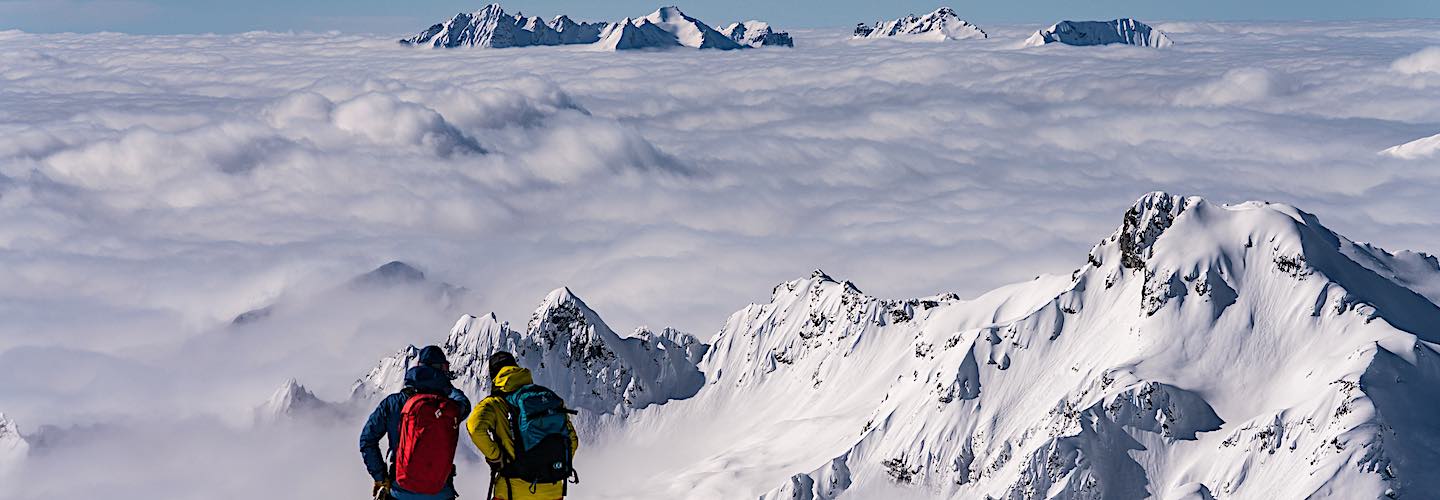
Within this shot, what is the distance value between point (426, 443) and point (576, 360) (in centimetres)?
16015

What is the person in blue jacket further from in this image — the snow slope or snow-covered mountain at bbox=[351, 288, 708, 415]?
snow-covered mountain at bbox=[351, 288, 708, 415]

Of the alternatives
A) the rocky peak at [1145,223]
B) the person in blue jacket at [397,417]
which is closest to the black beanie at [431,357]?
the person in blue jacket at [397,417]

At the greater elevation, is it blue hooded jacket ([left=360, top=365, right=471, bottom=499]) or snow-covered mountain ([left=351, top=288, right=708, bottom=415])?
blue hooded jacket ([left=360, top=365, right=471, bottom=499])

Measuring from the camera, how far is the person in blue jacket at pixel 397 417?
47.1 ft

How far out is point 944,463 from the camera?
90125 mm

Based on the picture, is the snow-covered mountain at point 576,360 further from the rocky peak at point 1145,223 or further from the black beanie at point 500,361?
the black beanie at point 500,361

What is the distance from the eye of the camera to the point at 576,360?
173m

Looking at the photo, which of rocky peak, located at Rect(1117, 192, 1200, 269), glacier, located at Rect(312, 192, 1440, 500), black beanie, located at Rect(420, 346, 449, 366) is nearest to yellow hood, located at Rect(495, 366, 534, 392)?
black beanie, located at Rect(420, 346, 449, 366)

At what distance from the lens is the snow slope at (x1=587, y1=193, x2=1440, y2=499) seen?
2502 inches

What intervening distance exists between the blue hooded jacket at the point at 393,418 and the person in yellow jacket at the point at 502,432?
335 mm

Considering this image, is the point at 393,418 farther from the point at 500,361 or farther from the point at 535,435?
the point at 535,435

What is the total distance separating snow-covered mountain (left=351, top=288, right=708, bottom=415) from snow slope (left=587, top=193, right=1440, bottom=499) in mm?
59296

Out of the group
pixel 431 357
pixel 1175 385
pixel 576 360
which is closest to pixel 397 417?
pixel 431 357

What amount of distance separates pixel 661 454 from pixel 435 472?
473 ft
